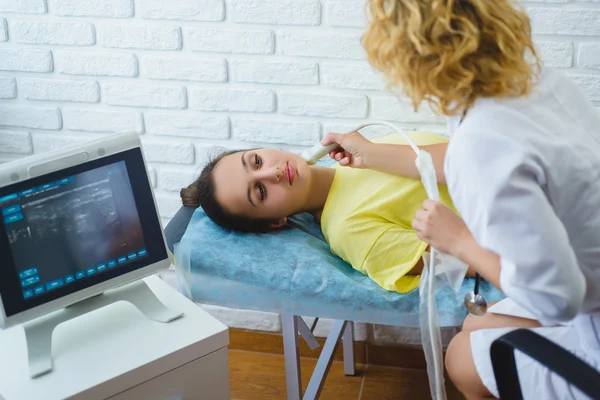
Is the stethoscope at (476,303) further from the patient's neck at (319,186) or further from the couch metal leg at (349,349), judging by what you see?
the couch metal leg at (349,349)

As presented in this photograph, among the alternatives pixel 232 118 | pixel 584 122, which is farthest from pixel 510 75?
pixel 232 118

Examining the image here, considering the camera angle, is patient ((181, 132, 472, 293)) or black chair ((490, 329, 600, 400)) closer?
black chair ((490, 329, 600, 400))

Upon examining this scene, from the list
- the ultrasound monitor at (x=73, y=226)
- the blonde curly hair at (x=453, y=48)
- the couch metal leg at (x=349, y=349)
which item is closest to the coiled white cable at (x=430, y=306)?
the blonde curly hair at (x=453, y=48)

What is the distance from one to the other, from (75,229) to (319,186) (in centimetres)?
65

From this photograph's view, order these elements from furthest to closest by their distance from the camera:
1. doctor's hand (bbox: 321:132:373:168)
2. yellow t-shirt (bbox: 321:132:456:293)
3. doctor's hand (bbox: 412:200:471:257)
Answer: doctor's hand (bbox: 321:132:373:168)
yellow t-shirt (bbox: 321:132:456:293)
doctor's hand (bbox: 412:200:471:257)

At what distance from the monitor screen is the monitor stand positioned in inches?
2.9

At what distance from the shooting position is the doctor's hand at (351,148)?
5.88 feet

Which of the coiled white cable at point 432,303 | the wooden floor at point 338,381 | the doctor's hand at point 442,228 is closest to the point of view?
the doctor's hand at point 442,228

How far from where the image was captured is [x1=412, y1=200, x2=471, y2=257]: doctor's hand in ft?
4.32

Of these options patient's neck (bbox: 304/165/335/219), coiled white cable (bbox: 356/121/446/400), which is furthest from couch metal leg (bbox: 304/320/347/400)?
coiled white cable (bbox: 356/121/446/400)

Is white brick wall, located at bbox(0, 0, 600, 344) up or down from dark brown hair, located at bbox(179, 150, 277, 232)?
up

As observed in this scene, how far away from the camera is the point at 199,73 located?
7.09ft

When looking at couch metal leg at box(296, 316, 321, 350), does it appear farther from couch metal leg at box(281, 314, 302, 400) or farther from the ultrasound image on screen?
the ultrasound image on screen

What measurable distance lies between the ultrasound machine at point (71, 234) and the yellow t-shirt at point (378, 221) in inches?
16.9
